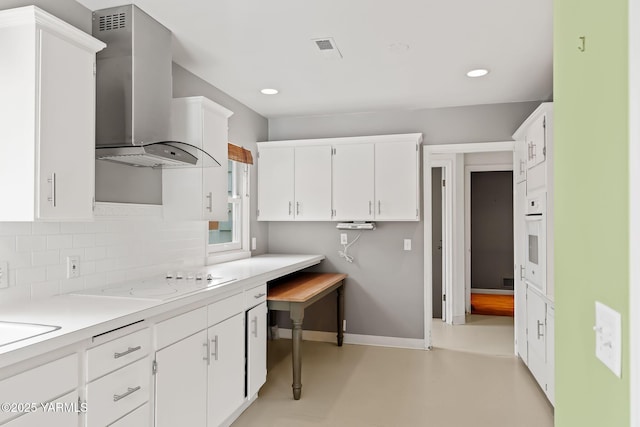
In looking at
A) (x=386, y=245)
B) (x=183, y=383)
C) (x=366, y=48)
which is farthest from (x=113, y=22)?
(x=386, y=245)

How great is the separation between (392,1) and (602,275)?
2010mm

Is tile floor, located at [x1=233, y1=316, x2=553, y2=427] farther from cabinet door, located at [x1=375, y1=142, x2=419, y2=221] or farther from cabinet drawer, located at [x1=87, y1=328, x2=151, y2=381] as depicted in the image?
cabinet door, located at [x1=375, y1=142, x2=419, y2=221]

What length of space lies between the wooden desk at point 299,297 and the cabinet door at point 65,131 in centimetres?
167

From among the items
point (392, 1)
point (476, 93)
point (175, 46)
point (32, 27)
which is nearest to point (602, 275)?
point (392, 1)

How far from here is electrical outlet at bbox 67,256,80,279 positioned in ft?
7.77

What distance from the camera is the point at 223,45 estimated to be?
3.00 metres

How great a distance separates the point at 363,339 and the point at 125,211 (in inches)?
118

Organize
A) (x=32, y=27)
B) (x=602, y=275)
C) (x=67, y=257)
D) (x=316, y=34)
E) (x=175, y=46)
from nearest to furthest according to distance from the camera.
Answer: (x=602, y=275), (x=32, y=27), (x=67, y=257), (x=316, y=34), (x=175, y=46)

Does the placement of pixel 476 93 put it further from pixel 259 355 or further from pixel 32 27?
pixel 32 27

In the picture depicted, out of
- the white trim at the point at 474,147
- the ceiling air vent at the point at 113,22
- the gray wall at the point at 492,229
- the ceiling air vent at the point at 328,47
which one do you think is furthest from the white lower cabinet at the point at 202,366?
the gray wall at the point at 492,229

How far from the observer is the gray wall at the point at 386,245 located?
4.52 metres

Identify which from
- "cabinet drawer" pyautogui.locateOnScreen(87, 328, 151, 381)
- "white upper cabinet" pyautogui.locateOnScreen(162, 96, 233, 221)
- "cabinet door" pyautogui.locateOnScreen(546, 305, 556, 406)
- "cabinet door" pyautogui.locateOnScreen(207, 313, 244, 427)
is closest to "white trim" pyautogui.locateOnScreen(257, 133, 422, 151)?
"white upper cabinet" pyautogui.locateOnScreen(162, 96, 233, 221)

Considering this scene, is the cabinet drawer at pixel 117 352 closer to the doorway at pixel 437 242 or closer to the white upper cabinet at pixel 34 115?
the white upper cabinet at pixel 34 115

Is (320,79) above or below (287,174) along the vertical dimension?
above
